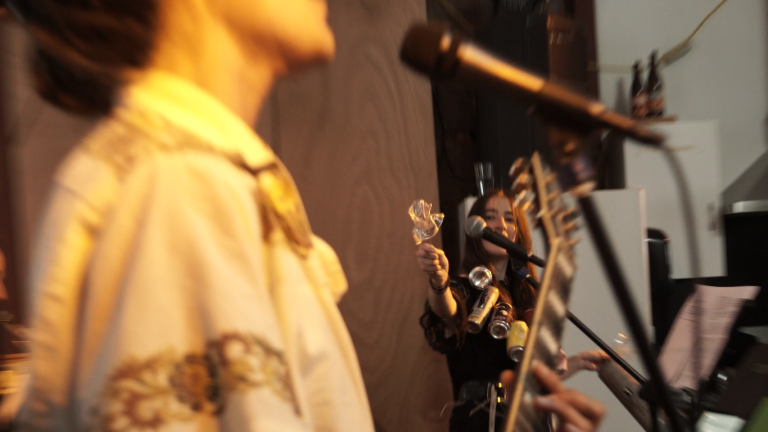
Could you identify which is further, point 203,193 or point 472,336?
point 472,336

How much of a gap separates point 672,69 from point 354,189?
82.7 inches

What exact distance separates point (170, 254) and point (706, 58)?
126 inches

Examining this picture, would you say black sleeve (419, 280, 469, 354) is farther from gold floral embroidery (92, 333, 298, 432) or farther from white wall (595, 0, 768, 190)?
white wall (595, 0, 768, 190)

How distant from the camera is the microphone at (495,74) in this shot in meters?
0.48

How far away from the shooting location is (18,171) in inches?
48.6

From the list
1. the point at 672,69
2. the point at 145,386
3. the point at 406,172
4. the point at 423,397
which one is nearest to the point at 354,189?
the point at 406,172

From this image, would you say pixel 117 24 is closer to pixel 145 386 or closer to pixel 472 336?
pixel 145 386

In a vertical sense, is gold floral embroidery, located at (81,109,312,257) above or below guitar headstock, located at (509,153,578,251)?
above

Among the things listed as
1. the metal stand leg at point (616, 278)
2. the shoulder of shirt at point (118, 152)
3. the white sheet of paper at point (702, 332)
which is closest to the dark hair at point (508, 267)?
the white sheet of paper at point (702, 332)

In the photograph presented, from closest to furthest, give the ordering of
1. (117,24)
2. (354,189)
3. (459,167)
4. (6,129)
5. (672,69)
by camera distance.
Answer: (117,24) < (6,129) < (354,189) < (459,167) < (672,69)

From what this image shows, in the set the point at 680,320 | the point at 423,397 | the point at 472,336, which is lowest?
the point at 423,397

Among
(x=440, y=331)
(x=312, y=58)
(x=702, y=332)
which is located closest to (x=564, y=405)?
(x=312, y=58)

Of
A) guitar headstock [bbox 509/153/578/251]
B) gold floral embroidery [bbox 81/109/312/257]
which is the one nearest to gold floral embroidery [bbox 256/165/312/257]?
gold floral embroidery [bbox 81/109/312/257]

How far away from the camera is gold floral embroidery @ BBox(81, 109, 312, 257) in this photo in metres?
0.41
